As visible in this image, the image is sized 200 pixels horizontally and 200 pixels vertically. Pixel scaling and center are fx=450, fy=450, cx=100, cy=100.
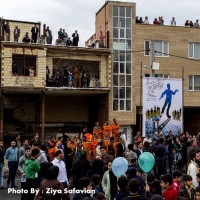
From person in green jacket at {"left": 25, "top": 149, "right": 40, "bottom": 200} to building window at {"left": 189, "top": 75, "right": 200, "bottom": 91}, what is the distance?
89.6 feet

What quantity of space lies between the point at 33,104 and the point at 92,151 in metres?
16.4

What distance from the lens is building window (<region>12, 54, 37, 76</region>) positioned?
1226 inches

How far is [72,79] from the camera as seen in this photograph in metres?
32.0

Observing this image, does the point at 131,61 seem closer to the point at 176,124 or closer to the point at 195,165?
the point at 176,124

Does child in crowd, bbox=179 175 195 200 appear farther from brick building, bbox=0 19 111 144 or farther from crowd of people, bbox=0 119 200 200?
brick building, bbox=0 19 111 144

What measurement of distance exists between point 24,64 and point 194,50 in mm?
14376

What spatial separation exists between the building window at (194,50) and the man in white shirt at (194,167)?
26.5 metres

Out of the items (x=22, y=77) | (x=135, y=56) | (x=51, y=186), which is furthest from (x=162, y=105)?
(x=51, y=186)

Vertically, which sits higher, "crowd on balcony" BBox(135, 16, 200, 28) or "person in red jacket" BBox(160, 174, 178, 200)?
"crowd on balcony" BBox(135, 16, 200, 28)

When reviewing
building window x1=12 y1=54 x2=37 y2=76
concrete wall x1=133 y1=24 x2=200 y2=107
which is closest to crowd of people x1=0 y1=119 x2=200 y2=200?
building window x1=12 y1=54 x2=37 y2=76

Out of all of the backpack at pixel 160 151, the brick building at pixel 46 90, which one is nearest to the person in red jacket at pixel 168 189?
the backpack at pixel 160 151

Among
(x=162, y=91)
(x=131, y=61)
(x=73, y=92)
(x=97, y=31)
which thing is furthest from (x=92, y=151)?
(x=97, y=31)

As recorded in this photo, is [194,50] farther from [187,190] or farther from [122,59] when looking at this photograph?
[187,190]

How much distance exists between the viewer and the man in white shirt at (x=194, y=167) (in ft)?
35.7
